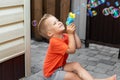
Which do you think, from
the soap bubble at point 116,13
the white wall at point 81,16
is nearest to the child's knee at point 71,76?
the soap bubble at point 116,13

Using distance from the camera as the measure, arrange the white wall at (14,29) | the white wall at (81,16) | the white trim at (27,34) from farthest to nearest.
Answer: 1. the white wall at (81,16)
2. the white trim at (27,34)
3. the white wall at (14,29)

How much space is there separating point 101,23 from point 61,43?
2060 mm

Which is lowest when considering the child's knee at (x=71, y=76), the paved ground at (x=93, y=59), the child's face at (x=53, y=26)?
the paved ground at (x=93, y=59)

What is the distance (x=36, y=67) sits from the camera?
327 centimetres

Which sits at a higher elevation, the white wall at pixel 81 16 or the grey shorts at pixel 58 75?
the white wall at pixel 81 16

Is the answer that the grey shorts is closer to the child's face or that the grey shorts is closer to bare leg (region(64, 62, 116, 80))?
bare leg (region(64, 62, 116, 80))

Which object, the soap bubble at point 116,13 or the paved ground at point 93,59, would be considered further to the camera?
the soap bubble at point 116,13

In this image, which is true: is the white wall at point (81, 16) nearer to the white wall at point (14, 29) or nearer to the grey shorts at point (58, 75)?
the white wall at point (14, 29)

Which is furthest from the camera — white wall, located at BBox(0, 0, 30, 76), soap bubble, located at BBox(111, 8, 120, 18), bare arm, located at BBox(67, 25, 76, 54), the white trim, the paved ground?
soap bubble, located at BBox(111, 8, 120, 18)

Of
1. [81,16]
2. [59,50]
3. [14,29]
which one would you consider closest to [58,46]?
[59,50]

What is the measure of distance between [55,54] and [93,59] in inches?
61.8

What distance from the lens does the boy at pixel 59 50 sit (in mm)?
2094

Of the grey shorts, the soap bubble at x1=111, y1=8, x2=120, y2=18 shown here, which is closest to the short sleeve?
the grey shorts

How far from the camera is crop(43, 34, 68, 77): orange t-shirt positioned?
2098mm
